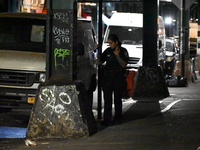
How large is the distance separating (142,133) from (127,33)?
51.3 ft

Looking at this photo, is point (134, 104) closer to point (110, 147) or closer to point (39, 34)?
point (39, 34)

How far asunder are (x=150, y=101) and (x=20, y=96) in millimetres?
5768

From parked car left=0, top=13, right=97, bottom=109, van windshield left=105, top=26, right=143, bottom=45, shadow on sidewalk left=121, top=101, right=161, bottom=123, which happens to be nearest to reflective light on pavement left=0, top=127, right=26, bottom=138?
parked car left=0, top=13, right=97, bottom=109

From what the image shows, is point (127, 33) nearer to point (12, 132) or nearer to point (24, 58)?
point (24, 58)

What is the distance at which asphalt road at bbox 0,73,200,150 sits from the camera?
29.1ft

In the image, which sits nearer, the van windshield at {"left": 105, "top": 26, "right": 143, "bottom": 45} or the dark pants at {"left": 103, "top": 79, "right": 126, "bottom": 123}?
the dark pants at {"left": 103, "top": 79, "right": 126, "bottom": 123}

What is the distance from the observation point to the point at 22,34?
12.1 meters

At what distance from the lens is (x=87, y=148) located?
870cm

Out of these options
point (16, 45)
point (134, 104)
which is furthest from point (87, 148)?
point (134, 104)

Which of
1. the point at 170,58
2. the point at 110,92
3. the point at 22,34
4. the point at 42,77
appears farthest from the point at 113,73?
the point at 170,58

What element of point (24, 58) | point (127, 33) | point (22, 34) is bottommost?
point (24, 58)

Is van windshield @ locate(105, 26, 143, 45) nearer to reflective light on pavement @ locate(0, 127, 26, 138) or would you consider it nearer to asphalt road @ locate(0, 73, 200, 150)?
asphalt road @ locate(0, 73, 200, 150)

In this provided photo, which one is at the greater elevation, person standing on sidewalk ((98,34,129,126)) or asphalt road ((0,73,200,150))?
person standing on sidewalk ((98,34,129,126))

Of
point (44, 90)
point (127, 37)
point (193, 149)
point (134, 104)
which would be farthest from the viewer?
point (127, 37)
